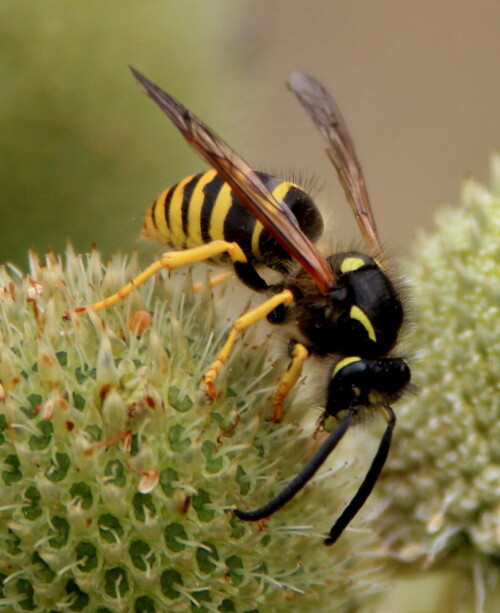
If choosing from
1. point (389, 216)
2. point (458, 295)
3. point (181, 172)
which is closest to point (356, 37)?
point (389, 216)

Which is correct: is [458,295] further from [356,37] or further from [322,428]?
[356,37]

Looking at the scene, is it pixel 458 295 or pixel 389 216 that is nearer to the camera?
pixel 458 295

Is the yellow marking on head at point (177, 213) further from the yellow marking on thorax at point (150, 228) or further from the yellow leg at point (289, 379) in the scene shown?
the yellow leg at point (289, 379)

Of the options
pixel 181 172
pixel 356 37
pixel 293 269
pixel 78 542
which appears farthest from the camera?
pixel 356 37

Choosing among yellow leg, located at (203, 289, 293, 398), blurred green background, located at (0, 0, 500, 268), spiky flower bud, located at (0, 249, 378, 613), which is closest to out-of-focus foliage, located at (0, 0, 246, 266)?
blurred green background, located at (0, 0, 500, 268)

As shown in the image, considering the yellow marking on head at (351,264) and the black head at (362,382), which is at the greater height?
the yellow marking on head at (351,264)

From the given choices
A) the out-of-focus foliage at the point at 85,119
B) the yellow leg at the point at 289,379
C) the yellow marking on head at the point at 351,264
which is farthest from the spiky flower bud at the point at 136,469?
the out-of-focus foliage at the point at 85,119

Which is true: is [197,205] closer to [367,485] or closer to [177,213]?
[177,213]

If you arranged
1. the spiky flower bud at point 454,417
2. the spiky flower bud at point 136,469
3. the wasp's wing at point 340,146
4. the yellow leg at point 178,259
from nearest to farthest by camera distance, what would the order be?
the spiky flower bud at point 136,469
the yellow leg at point 178,259
the wasp's wing at point 340,146
the spiky flower bud at point 454,417
